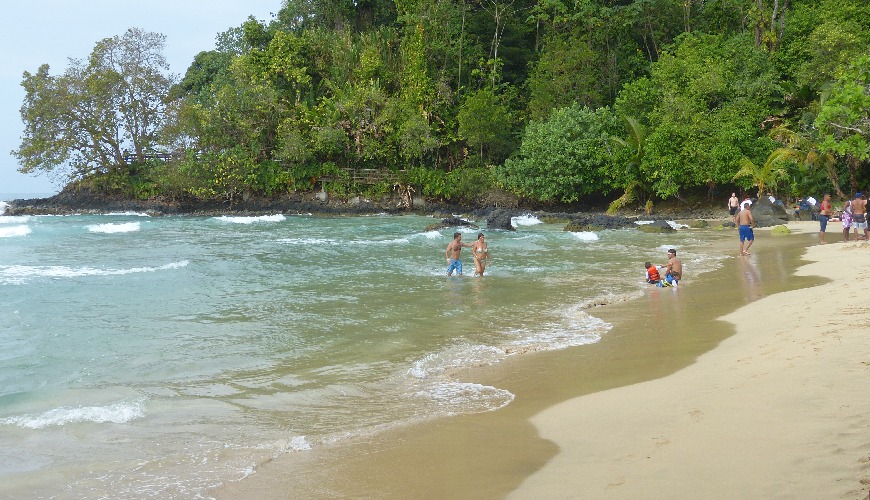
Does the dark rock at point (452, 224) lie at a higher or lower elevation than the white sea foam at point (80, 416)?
higher

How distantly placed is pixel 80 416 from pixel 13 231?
29374 mm

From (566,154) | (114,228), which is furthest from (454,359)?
(114,228)

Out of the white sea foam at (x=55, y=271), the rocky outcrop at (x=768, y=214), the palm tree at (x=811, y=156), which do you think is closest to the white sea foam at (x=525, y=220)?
the rocky outcrop at (x=768, y=214)

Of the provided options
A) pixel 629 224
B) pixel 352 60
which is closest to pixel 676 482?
pixel 629 224

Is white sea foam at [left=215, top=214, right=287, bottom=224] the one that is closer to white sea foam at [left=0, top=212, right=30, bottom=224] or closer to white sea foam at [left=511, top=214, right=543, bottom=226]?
white sea foam at [left=0, top=212, right=30, bottom=224]

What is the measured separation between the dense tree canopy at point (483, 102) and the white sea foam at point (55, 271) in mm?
19860

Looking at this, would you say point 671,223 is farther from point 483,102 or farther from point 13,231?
point 13,231

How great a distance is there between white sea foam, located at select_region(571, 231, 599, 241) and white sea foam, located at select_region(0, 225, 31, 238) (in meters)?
23.4

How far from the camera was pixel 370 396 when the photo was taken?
313 inches

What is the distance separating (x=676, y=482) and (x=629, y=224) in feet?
80.7

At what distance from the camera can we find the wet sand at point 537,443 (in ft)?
16.8

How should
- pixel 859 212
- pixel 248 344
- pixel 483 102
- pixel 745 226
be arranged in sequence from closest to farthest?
pixel 248 344
pixel 745 226
pixel 859 212
pixel 483 102

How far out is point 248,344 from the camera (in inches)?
420

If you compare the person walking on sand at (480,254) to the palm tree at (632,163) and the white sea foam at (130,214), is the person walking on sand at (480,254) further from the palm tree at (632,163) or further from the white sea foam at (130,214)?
the white sea foam at (130,214)
